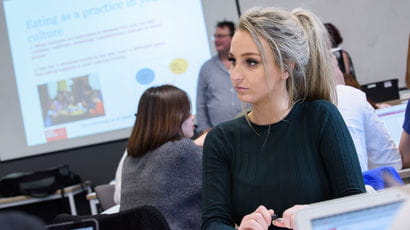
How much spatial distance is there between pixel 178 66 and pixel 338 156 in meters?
4.01

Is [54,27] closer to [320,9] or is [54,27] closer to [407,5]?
[320,9]

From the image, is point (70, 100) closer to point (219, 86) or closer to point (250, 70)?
point (219, 86)

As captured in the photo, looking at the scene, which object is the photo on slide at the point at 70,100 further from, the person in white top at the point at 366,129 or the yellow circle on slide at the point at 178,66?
the person in white top at the point at 366,129

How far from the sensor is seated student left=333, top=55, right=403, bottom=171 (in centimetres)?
225

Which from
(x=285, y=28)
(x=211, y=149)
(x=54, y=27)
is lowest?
(x=211, y=149)

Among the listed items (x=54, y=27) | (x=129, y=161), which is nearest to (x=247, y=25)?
(x=129, y=161)

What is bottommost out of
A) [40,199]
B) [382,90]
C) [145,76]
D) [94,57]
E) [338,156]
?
[40,199]

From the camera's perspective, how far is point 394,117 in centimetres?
277

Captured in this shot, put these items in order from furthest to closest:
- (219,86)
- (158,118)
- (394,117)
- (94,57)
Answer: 1. (94,57)
2. (219,86)
3. (394,117)
4. (158,118)

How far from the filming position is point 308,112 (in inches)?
63.8

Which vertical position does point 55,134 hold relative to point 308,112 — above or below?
below

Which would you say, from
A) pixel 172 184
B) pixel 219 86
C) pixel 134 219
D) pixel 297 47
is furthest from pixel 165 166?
pixel 219 86

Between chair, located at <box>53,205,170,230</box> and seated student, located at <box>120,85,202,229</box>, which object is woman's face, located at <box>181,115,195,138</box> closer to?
seated student, located at <box>120,85,202,229</box>

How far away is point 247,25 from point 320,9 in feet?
13.0
